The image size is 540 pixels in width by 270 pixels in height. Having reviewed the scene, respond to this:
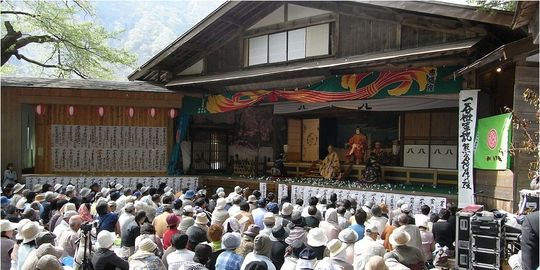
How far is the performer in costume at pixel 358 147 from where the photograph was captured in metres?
17.5

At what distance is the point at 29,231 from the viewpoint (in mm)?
5609

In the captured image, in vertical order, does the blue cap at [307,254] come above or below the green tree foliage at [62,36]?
below

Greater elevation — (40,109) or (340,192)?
(40,109)

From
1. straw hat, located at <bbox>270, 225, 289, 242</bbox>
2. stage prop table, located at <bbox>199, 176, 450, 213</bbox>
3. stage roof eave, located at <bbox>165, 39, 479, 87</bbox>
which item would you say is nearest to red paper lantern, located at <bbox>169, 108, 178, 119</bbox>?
stage roof eave, located at <bbox>165, 39, 479, 87</bbox>

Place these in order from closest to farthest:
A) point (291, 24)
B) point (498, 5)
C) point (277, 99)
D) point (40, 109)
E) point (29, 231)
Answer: point (29, 231) → point (498, 5) → point (291, 24) → point (277, 99) → point (40, 109)

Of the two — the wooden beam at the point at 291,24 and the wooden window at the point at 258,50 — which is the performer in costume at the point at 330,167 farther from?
the wooden beam at the point at 291,24

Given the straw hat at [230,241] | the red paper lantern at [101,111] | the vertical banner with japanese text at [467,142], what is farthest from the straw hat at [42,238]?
the red paper lantern at [101,111]

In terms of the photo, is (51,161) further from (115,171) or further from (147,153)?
(147,153)

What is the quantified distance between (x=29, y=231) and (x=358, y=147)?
13.3m

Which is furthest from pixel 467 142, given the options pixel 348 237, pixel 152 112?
pixel 152 112

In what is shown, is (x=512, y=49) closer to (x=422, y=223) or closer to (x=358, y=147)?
(x=422, y=223)

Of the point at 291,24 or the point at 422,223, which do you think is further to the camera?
the point at 291,24

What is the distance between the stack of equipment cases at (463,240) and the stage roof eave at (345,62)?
14.8ft

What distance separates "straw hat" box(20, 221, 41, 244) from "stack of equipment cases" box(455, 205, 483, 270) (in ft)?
18.3
